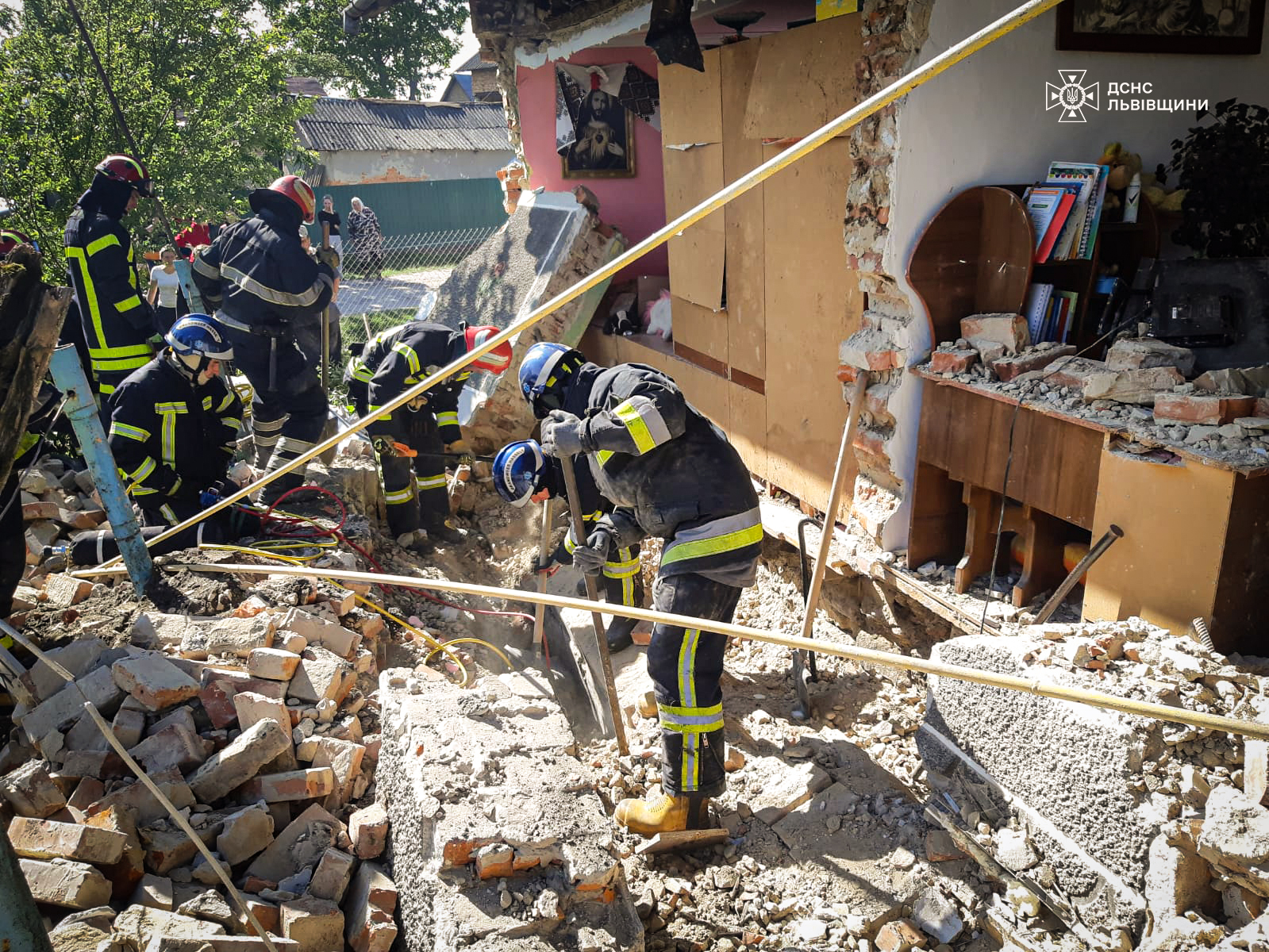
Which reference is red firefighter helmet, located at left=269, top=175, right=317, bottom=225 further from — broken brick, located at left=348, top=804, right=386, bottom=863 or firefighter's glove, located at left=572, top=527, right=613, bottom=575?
broken brick, located at left=348, top=804, right=386, bottom=863

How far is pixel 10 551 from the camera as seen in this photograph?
397cm

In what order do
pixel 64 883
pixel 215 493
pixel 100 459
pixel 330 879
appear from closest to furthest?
pixel 64 883
pixel 330 879
pixel 100 459
pixel 215 493

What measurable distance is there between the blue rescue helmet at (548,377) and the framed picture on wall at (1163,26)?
2.86 metres

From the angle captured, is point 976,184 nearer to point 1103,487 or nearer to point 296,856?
point 1103,487

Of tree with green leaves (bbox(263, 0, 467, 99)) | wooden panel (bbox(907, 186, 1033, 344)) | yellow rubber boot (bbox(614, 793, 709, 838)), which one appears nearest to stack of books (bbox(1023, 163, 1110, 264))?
wooden panel (bbox(907, 186, 1033, 344))

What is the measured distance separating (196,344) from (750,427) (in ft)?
11.8

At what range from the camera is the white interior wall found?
414 centimetres

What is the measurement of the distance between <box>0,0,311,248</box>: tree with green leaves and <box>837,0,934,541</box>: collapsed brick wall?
7.69 metres

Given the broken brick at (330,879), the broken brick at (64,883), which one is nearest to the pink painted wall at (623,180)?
the broken brick at (330,879)

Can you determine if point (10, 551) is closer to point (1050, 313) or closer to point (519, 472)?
point (519, 472)

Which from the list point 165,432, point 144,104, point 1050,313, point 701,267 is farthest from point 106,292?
point 1050,313

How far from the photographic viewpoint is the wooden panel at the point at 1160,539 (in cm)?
315

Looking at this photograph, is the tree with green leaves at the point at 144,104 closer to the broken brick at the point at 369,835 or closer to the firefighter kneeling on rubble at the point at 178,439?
the firefighter kneeling on rubble at the point at 178,439

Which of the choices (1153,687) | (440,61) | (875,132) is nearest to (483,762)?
(1153,687)
